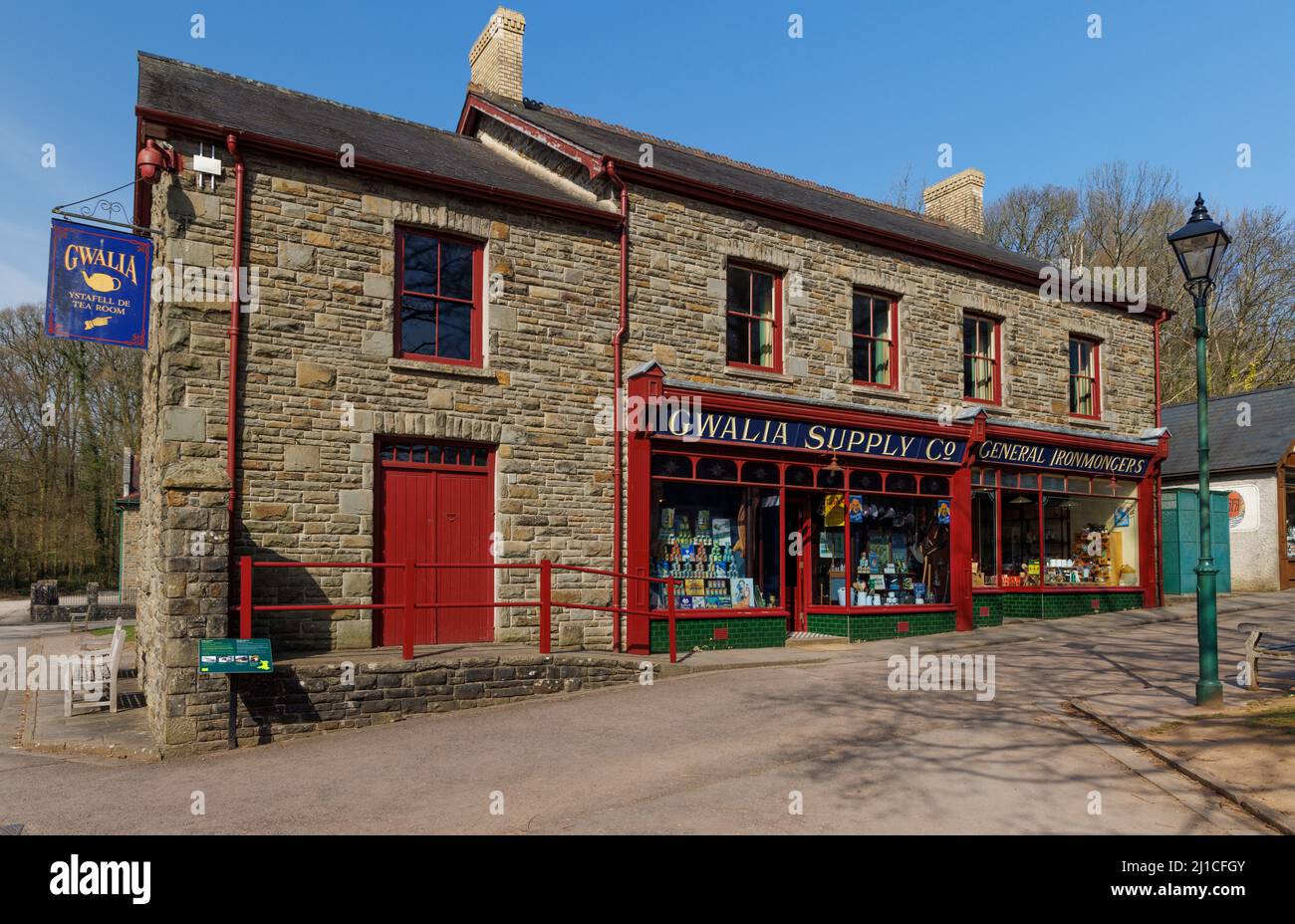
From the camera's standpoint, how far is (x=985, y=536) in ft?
56.7

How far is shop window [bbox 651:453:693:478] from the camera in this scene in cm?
1357

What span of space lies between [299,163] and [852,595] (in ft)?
33.8

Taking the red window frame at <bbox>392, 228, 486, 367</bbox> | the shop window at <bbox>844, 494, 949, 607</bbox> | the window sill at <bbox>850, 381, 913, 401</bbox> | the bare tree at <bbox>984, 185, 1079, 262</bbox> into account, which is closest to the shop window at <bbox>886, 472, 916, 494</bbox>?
the shop window at <bbox>844, 494, 949, 607</bbox>

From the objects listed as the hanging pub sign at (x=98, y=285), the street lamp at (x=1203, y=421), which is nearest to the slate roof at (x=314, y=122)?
the hanging pub sign at (x=98, y=285)

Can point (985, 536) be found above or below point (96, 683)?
above

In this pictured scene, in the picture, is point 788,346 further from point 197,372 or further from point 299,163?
point 197,372

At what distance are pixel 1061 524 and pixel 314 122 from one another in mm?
15096

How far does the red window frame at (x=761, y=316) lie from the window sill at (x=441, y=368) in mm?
3941

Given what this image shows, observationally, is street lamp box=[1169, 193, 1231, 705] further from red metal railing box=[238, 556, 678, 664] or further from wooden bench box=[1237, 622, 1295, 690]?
red metal railing box=[238, 556, 678, 664]

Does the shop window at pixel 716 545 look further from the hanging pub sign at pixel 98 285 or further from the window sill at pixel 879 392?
the hanging pub sign at pixel 98 285

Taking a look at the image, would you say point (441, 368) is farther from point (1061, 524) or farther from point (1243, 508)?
point (1243, 508)

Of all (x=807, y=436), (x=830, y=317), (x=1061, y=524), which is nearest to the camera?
(x=807, y=436)

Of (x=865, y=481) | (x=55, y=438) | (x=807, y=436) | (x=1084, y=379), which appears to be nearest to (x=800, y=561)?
(x=865, y=481)

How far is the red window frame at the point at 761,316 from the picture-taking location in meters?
14.6
